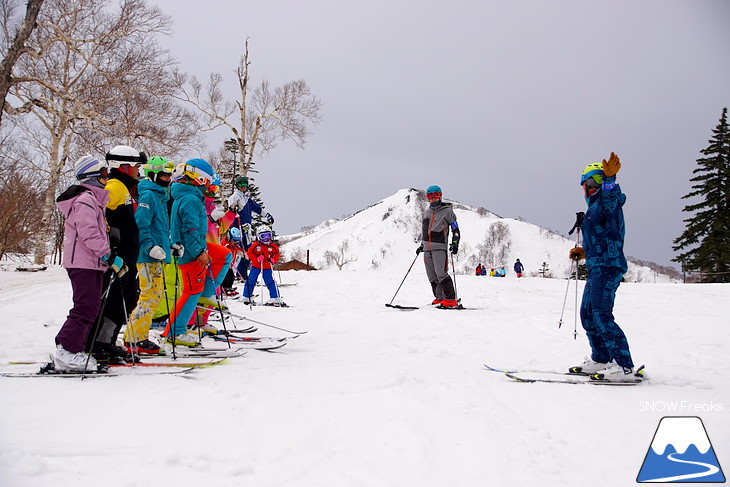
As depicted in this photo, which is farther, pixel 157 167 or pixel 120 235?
pixel 157 167

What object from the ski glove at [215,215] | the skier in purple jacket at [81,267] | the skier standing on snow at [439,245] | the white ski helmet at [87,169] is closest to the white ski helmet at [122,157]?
the white ski helmet at [87,169]

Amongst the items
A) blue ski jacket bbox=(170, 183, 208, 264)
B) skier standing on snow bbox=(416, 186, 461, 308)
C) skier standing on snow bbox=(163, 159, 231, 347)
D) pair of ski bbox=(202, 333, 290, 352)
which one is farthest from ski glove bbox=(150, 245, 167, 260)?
skier standing on snow bbox=(416, 186, 461, 308)

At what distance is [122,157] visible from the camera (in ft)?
14.7

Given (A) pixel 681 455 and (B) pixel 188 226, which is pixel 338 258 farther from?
(A) pixel 681 455

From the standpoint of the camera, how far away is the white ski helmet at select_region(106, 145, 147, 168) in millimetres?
4441

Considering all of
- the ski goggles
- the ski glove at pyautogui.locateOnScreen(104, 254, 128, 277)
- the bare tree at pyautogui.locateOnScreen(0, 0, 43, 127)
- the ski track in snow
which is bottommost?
the ski track in snow

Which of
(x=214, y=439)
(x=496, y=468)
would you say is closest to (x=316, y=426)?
(x=214, y=439)

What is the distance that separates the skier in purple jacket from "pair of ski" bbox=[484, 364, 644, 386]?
142 inches

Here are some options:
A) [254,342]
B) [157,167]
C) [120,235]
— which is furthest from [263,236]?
[120,235]

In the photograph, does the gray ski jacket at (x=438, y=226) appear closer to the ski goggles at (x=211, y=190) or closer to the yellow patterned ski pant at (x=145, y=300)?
the ski goggles at (x=211, y=190)

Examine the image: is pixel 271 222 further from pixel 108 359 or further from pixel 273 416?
pixel 273 416

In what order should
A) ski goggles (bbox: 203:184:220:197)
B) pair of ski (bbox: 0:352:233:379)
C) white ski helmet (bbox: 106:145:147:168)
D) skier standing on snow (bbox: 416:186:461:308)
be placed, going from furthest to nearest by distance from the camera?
A: skier standing on snow (bbox: 416:186:461:308), ski goggles (bbox: 203:184:220:197), white ski helmet (bbox: 106:145:147:168), pair of ski (bbox: 0:352:233:379)

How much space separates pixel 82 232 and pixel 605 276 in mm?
4716

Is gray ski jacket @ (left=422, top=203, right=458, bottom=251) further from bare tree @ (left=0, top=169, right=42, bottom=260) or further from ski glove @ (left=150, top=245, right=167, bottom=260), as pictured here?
bare tree @ (left=0, top=169, right=42, bottom=260)
